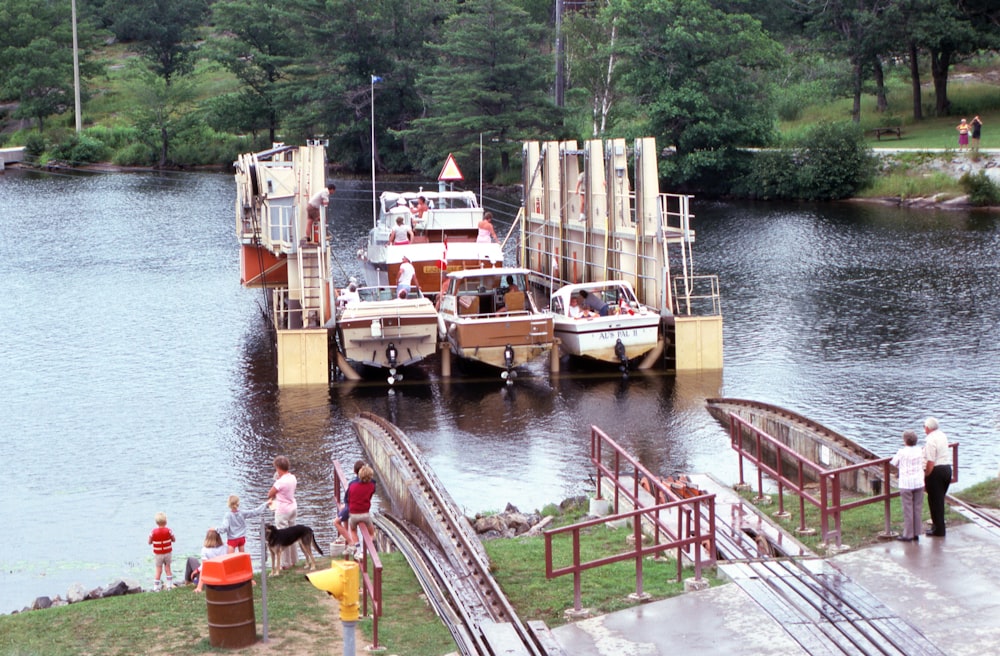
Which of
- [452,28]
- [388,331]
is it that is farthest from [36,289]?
[452,28]

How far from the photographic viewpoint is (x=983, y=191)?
219ft

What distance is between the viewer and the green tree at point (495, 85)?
80.9m

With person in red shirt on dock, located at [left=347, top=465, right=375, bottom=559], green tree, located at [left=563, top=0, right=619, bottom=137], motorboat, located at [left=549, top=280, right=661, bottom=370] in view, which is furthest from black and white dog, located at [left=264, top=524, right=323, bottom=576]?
green tree, located at [left=563, top=0, right=619, bottom=137]

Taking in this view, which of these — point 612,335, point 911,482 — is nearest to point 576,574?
point 911,482

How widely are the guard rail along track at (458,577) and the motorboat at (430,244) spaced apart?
1661 centimetres

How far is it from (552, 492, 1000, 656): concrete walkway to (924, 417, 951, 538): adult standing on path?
0.40 m

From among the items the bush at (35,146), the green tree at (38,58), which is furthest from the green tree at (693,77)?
the green tree at (38,58)

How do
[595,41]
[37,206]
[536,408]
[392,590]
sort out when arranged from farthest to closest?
1. [595,41]
2. [37,206]
3. [536,408]
4. [392,590]

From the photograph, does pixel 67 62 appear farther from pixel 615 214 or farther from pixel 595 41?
pixel 615 214

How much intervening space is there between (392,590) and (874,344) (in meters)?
24.8

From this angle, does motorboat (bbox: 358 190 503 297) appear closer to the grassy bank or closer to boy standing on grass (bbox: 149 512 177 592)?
boy standing on grass (bbox: 149 512 177 592)

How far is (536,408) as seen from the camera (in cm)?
3122

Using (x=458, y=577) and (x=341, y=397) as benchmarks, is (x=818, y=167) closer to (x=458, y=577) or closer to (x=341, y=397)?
A: (x=341, y=397)

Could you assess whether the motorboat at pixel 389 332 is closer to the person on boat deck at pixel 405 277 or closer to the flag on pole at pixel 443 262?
the person on boat deck at pixel 405 277
